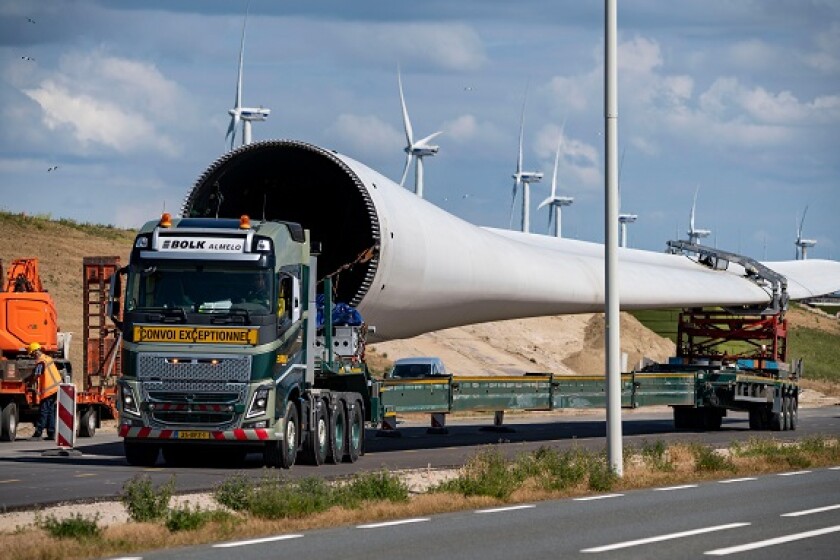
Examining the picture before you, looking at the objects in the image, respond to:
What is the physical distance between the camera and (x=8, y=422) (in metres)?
34.5

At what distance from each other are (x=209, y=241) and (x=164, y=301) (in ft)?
3.68

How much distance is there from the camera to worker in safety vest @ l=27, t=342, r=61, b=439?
34719mm

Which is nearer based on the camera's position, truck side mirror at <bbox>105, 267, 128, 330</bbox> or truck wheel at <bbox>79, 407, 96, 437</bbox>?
truck side mirror at <bbox>105, 267, 128, 330</bbox>

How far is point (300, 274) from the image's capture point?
26.6 m

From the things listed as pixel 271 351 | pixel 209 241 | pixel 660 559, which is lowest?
pixel 660 559

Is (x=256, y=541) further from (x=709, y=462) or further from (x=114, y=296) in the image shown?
(x=709, y=462)

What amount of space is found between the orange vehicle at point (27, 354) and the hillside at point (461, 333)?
76.5ft

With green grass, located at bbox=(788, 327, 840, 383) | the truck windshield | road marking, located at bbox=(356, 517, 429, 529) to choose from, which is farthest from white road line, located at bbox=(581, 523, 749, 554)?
green grass, located at bbox=(788, 327, 840, 383)

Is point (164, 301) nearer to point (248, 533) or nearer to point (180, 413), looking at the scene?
point (180, 413)

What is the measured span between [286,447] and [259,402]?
1068 millimetres

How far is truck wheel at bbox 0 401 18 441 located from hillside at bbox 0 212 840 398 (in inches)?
1091

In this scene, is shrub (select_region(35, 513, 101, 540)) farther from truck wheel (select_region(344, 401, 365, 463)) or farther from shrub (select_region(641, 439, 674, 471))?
truck wheel (select_region(344, 401, 365, 463))

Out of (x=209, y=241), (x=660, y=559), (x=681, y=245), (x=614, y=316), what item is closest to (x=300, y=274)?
(x=209, y=241)

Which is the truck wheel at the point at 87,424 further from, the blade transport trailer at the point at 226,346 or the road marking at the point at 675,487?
the road marking at the point at 675,487
